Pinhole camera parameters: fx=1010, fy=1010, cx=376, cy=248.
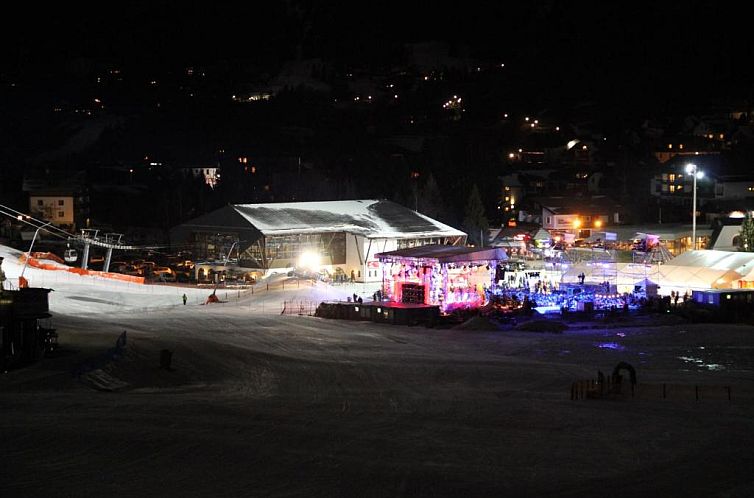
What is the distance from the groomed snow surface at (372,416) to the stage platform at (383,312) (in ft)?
7.06

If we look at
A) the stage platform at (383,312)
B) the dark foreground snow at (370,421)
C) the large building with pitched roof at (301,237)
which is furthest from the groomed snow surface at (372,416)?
the large building with pitched roof at (301,237)

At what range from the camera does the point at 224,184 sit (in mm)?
65250

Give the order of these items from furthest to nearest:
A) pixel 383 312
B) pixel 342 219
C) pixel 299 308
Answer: pixel 342 219 < pixel 299 308 < pixel 383 312

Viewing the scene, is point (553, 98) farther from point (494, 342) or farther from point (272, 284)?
point (494, 342)

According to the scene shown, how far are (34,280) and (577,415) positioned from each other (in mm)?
20314

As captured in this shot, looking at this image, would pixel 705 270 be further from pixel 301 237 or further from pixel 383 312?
pixel 301 237

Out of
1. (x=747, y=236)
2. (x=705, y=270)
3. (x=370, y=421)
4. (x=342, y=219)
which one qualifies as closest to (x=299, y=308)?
(x=342, y=219)

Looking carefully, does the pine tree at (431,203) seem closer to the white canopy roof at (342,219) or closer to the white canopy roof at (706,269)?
the white canopy roof at (342,219)

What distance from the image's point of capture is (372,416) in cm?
1408

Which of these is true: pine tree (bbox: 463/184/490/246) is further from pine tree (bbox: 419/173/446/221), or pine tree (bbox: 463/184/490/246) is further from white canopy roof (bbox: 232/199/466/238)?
white canopy roof (bbox: 232/199/466/238)

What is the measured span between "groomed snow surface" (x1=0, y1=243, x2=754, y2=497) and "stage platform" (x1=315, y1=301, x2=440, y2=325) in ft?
7.06

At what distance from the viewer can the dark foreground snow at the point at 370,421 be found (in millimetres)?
10859

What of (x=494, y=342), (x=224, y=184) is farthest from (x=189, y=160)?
(x=494, y=342)

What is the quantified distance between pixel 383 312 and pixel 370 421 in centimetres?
1187
